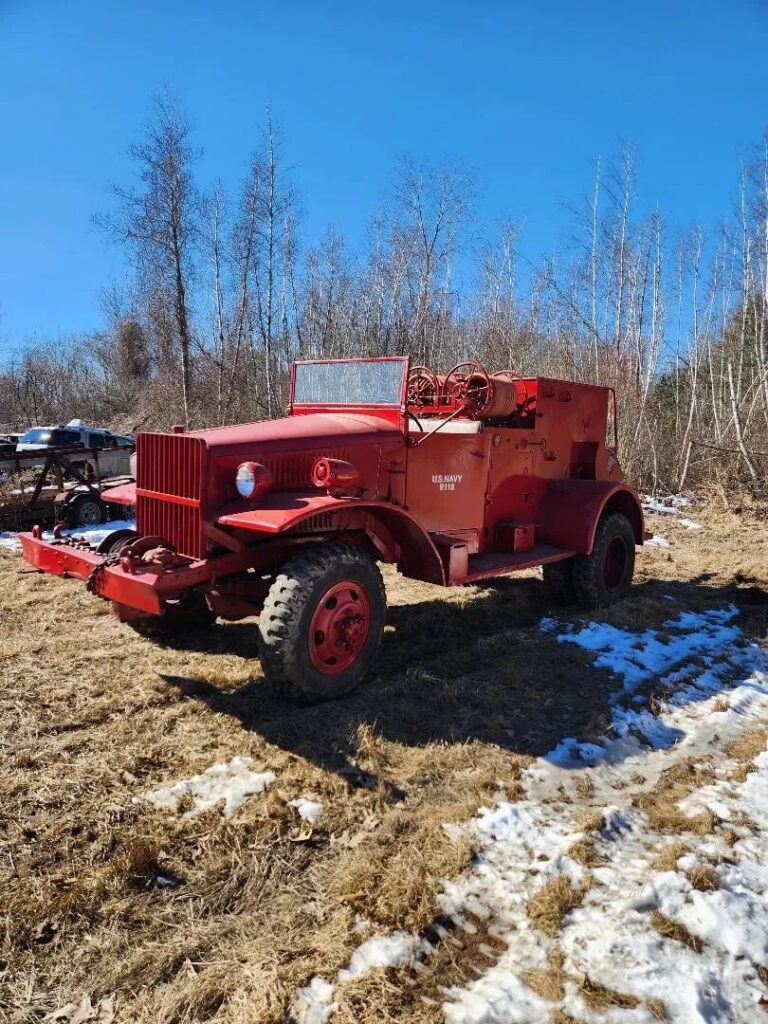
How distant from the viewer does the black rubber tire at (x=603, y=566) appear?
623 cm

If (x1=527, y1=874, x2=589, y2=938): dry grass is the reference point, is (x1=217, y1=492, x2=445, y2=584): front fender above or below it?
above

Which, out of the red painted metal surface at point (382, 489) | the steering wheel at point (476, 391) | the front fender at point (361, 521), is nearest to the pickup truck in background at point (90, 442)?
the red painted metal surface at point (382, 489)

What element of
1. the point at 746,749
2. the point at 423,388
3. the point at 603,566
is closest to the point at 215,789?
the point at 746,749

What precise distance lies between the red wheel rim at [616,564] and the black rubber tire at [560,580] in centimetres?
42

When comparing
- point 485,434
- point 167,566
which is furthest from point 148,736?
Result: point 485,434

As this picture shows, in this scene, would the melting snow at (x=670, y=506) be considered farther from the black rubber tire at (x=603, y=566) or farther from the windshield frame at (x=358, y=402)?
the windshield frame at (x=358, y=402)

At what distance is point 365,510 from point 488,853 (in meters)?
2.26

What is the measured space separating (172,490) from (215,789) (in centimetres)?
175

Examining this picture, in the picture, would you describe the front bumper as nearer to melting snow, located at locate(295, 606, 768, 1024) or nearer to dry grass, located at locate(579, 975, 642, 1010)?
melting snow, located at locate(295, 606, 768, 1024)

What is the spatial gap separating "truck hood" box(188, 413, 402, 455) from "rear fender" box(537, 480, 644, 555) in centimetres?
207

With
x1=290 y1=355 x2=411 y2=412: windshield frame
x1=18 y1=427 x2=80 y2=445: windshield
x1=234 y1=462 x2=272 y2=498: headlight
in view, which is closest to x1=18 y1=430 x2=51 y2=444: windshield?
x1=18 y1=427 x2=80 y2=445: windshield

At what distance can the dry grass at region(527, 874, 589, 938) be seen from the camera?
2311 mm

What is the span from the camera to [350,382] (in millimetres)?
5160

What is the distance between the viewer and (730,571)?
7953mm
